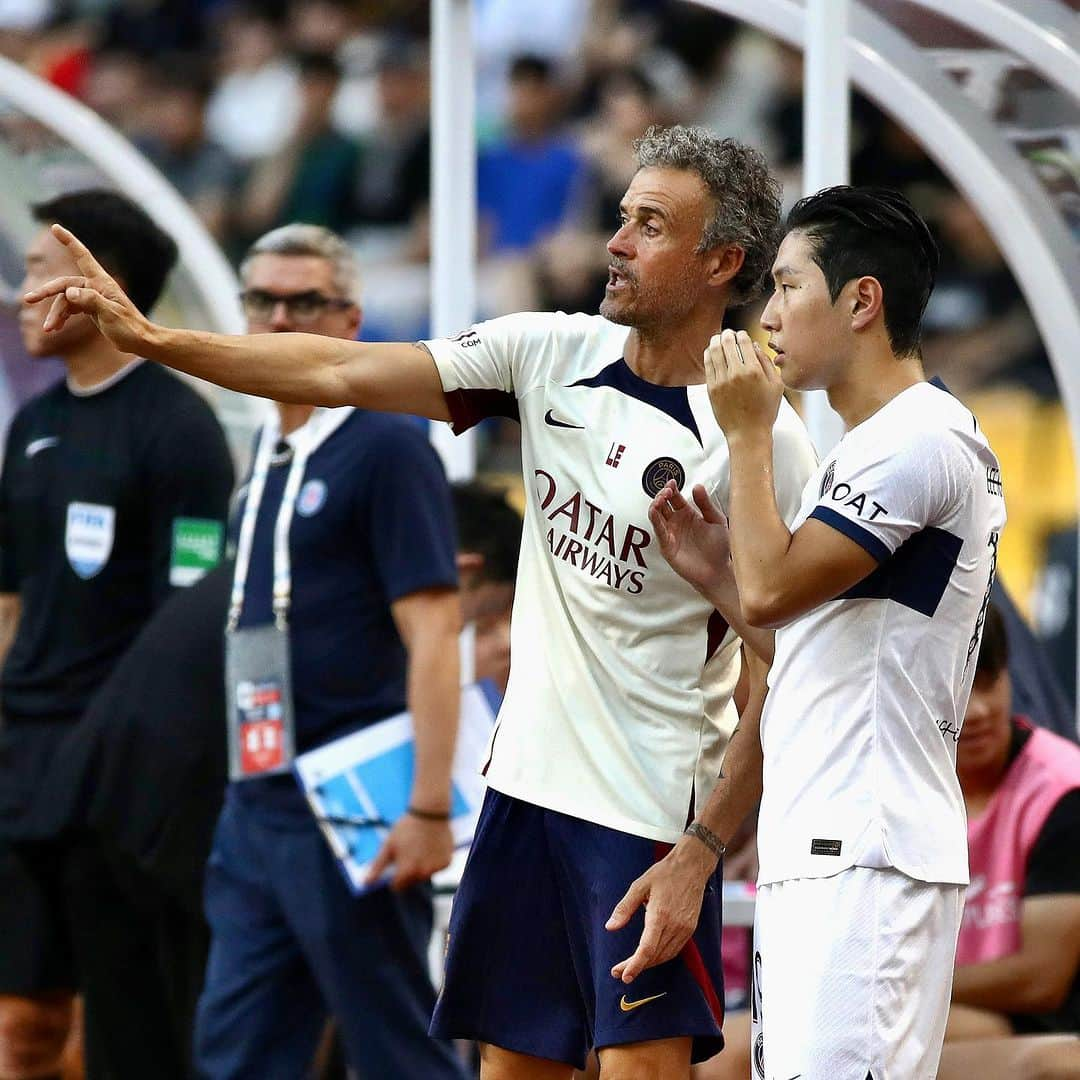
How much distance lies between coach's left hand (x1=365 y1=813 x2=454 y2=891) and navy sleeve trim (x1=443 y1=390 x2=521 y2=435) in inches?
52.1

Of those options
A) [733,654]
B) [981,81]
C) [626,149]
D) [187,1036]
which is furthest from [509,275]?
[733,654]

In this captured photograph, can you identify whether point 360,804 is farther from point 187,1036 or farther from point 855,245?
point 855,245

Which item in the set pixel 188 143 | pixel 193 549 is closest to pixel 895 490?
pixel 193 549

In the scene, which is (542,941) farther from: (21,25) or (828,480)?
(21,25)

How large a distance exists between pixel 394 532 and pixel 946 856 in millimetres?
1860

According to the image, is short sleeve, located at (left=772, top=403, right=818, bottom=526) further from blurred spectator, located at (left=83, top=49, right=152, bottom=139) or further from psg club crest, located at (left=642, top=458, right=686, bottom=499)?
blurred spectator, located at (left=83, top=49, right=152, bottom=139)

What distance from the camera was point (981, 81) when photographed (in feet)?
17.7

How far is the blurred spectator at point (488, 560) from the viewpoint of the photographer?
5.80 m

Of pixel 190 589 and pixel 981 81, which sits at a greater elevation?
pixel 981 81

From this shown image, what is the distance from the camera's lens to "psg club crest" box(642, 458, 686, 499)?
3391mm

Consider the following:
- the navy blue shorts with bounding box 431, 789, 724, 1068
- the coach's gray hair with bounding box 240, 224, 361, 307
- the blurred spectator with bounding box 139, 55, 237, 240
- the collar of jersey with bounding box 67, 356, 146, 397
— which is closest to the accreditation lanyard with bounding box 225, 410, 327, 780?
the coach's gray hair with bounding box 240, 224, 361, 307

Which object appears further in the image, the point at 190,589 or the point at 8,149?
the point at 8,149

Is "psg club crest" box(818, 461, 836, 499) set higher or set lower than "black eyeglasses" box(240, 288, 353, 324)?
lower

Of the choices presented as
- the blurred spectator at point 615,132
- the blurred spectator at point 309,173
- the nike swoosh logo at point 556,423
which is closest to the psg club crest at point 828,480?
the nike swoosh logo at point 556,423
